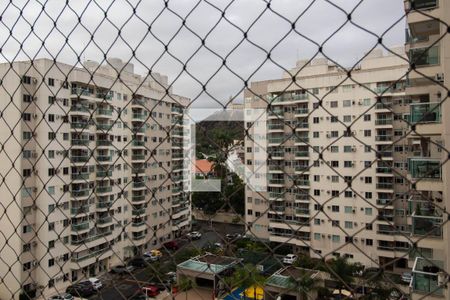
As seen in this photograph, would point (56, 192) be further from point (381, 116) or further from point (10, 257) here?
point (381, 116)

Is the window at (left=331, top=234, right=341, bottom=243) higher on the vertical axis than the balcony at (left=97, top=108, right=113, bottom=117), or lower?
lower

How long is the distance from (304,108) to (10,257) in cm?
609

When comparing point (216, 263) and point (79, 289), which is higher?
point (216, 263)

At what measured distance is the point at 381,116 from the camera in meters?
7.91

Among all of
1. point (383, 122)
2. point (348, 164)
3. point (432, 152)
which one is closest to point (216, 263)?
point (432, 152)

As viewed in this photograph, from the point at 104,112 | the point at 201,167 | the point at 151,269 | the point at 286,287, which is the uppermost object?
the point at 104,112

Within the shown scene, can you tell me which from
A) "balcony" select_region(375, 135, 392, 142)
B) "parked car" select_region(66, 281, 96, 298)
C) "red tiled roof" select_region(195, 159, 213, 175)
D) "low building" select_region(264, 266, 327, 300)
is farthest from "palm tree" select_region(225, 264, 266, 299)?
"balcony" select_region(375, 135, 392, 142)

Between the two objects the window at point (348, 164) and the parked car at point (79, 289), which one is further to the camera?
the window at point (348, 164)

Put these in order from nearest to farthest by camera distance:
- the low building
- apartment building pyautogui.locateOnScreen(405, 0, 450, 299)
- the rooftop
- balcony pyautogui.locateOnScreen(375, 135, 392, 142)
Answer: the low building, the rooftop, apartment building pyautogui.locateOnScreen(405, 0, 450, 299), balcony pyautogui.locateOnScreen(375, 135, 392, 142)

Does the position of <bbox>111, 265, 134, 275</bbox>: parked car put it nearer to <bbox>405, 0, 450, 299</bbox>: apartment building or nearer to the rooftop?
the rooftop

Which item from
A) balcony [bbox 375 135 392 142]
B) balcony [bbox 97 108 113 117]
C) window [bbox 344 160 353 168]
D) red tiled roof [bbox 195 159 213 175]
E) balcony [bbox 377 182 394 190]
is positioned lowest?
balcony [bbox 377 182 394 190]

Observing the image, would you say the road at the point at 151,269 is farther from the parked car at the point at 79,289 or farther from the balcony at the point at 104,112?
the balcony at the point at 104,112

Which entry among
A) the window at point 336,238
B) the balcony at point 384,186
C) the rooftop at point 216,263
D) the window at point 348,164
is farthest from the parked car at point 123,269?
the balcony at point 384,186

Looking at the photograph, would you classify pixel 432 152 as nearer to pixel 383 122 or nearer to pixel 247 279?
pixel 247 279
